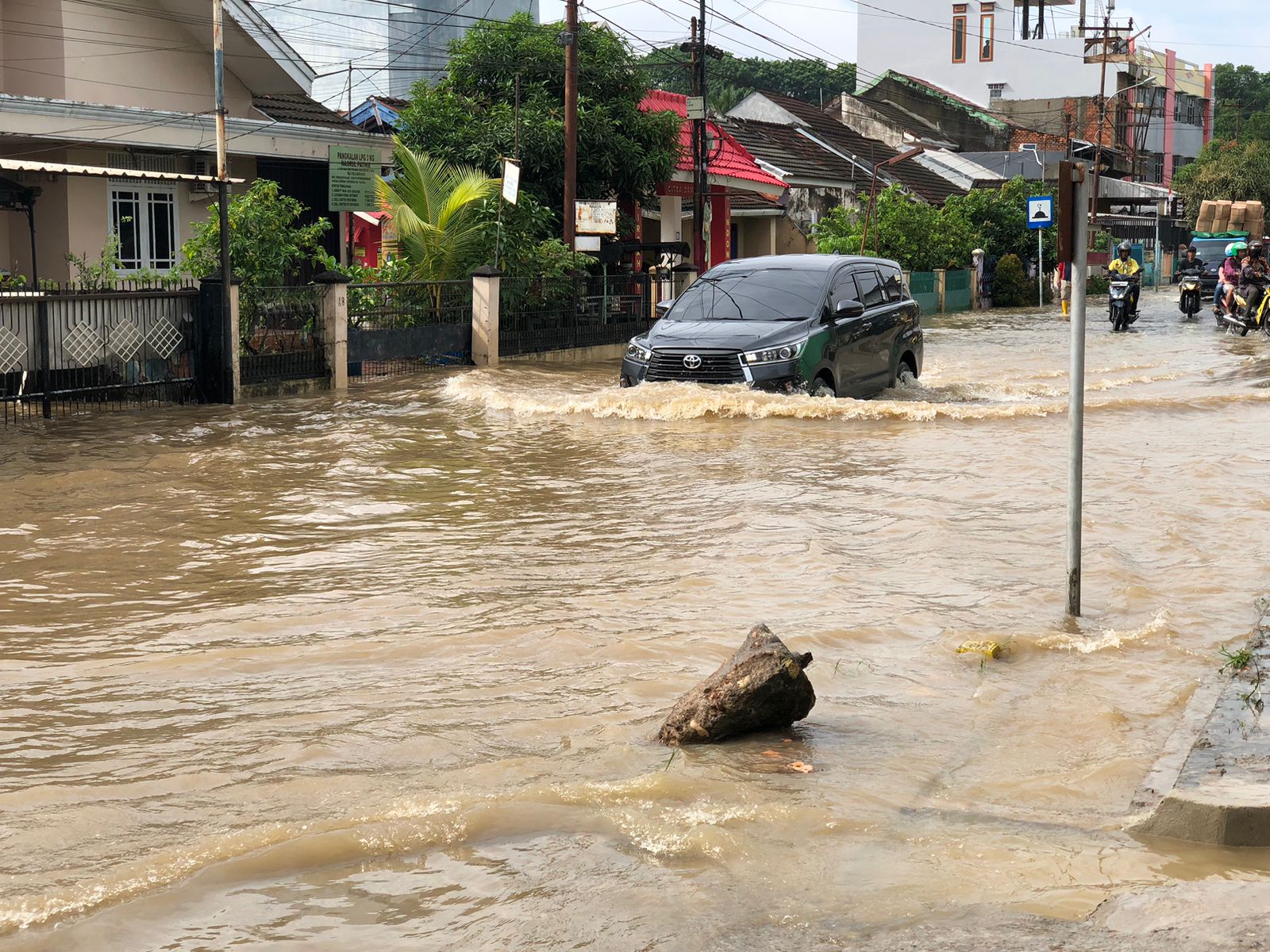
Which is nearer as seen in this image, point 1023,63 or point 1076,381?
point 1076,381

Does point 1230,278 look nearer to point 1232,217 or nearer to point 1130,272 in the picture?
point 1130,272

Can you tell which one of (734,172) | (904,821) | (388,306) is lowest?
(904,821)

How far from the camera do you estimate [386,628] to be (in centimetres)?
694

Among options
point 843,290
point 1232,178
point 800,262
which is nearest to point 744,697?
point 843,290

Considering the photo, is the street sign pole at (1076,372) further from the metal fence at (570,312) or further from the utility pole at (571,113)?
the utility pole at (571,113)

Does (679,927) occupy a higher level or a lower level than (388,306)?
lower

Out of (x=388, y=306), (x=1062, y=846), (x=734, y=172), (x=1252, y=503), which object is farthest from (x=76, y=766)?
(x=734, y=172)

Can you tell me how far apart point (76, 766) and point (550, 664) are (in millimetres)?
2065

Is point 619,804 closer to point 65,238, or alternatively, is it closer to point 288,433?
point 288,433

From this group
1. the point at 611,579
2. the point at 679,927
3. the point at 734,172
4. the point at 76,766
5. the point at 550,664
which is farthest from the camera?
the point at 734,172

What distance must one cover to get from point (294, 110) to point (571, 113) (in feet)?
15.7

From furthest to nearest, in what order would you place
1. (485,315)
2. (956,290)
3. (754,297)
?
1. (956,290)
2. (485,315)
3. (754,297)

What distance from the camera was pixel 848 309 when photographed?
14961mm

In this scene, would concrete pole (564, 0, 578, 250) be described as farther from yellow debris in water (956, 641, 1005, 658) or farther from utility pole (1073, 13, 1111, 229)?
utility pole (1073, 13, 1111, 229)
